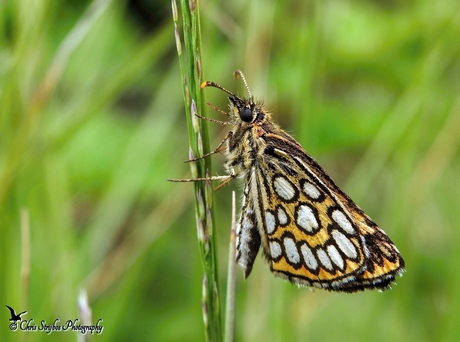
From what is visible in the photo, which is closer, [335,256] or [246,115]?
[335,256]

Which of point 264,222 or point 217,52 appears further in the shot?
point 217,52

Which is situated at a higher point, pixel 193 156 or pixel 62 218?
pixel 193 156

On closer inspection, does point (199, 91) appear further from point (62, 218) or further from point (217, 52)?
point (217, 52)

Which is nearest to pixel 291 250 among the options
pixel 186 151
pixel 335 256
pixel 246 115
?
pixel 335 256

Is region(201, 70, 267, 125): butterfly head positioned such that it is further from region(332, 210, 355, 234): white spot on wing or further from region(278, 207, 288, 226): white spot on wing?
region(332, 210, 355, 234): white spot on wing

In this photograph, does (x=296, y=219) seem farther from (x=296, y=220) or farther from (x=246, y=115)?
(x=246, y=115)

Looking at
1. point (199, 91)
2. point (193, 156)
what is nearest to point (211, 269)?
point (193, 156)

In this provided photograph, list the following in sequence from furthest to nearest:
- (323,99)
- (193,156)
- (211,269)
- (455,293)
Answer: (323,99), (455,293), (193,156), (211,269)
